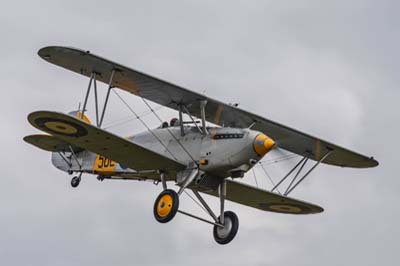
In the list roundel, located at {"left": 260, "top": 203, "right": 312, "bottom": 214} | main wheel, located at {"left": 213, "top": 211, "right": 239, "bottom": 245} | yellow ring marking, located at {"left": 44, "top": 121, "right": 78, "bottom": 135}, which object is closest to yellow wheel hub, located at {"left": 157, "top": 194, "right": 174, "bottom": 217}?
main wheel, located at {"left": 213, "top": 211, "right": 239, "bottom": 245}

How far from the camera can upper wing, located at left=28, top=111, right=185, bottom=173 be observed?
74.8 feet

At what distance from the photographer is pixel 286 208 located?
94.1ft

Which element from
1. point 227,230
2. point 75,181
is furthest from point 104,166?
point 227,230

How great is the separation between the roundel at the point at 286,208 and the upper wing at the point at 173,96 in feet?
6.22

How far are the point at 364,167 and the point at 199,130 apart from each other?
19.3ft

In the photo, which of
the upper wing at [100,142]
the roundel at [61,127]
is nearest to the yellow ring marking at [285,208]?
the upper wing at [100,142]

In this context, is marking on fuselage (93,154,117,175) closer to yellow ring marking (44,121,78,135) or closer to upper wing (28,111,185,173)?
upper wing (28,111,185,173)

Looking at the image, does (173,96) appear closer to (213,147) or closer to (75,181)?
(213,147)

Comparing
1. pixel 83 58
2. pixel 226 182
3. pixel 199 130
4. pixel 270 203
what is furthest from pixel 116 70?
pixel 270 203

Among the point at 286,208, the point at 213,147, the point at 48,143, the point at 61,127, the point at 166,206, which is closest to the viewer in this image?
the point at 61,127

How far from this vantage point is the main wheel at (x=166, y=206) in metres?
23.8

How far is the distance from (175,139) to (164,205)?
1824 mm

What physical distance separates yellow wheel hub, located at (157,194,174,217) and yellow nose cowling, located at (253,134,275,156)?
2358 mm

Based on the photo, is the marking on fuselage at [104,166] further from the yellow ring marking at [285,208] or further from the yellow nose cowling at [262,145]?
the yellow ring marking at [285,208]
